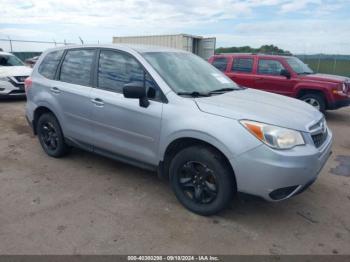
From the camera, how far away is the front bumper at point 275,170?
9.82 ft

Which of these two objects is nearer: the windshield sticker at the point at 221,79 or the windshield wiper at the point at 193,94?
the windshield wiper at the point at 193,94

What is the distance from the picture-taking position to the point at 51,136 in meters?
5.15

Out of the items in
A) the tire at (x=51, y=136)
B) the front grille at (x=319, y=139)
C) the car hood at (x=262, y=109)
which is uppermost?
the car hood at (x=262, y=109)

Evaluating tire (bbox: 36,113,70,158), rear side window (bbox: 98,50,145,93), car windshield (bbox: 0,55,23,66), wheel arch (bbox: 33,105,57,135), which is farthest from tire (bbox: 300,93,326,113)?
car windshield (bbox: 0,55,23,66)

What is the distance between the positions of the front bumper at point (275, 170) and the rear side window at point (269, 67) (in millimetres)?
6505

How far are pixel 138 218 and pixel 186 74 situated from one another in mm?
1762

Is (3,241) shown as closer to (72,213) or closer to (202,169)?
(72,213)

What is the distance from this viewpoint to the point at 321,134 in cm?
356

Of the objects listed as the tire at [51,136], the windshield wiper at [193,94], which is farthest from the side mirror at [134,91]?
the tire at [51,136]

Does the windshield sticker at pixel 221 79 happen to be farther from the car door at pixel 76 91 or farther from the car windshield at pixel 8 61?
the car windshield at pixel 8 61

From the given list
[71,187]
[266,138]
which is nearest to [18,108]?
[71,187]

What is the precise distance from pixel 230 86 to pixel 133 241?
2362 mm

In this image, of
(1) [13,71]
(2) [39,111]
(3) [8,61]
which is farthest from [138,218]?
(3) [8,61]

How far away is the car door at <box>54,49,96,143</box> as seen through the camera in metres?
4.40
